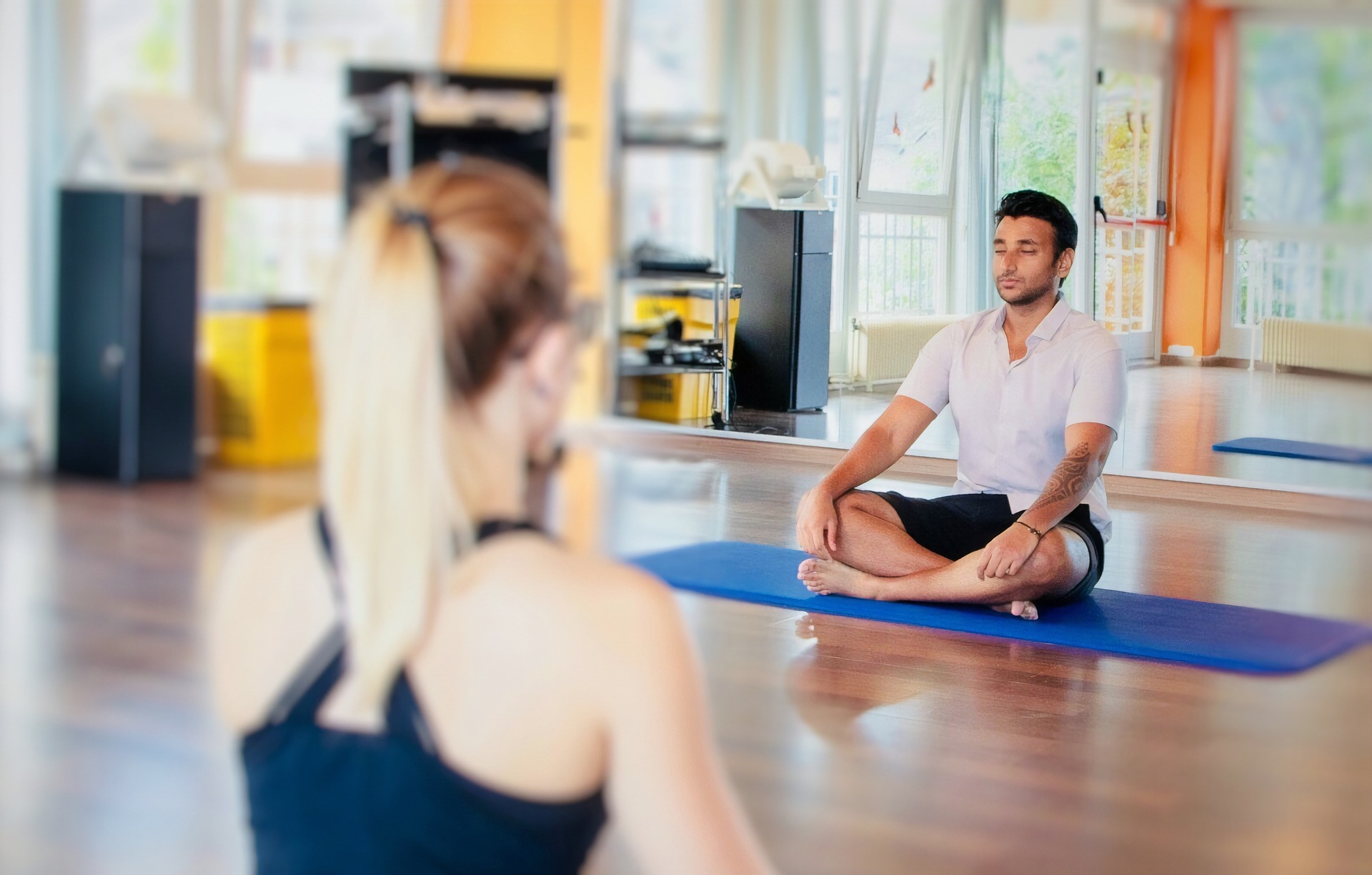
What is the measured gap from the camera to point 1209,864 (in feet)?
5.17

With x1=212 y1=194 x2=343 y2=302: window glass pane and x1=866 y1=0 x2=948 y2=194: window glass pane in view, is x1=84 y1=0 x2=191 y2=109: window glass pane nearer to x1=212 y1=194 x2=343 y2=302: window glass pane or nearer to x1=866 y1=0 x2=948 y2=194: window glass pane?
x1=212 y1=194 x2=343 y2=302: window glass pane

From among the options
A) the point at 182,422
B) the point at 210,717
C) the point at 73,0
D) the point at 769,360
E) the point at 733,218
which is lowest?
the point at 210,717

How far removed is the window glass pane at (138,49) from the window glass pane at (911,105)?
15.7 ft

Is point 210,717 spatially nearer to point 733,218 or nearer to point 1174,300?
point 733,218

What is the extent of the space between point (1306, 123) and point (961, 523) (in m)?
0.50

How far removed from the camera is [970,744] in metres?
1.73

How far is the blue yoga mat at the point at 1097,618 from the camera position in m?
1.43

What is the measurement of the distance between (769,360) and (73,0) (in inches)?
193

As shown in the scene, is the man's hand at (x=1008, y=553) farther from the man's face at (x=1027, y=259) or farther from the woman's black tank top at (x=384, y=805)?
the woman's black tank top at (x=384, y=805)

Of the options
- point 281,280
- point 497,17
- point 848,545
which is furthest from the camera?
point 497,17

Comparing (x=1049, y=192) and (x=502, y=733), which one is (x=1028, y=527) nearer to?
(x=1049, y=192)

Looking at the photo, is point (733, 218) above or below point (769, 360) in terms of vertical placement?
above

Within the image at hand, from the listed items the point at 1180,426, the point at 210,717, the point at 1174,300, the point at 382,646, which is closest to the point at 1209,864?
the point at 1180,426

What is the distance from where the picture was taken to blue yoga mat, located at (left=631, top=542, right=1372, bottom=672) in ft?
4.68
